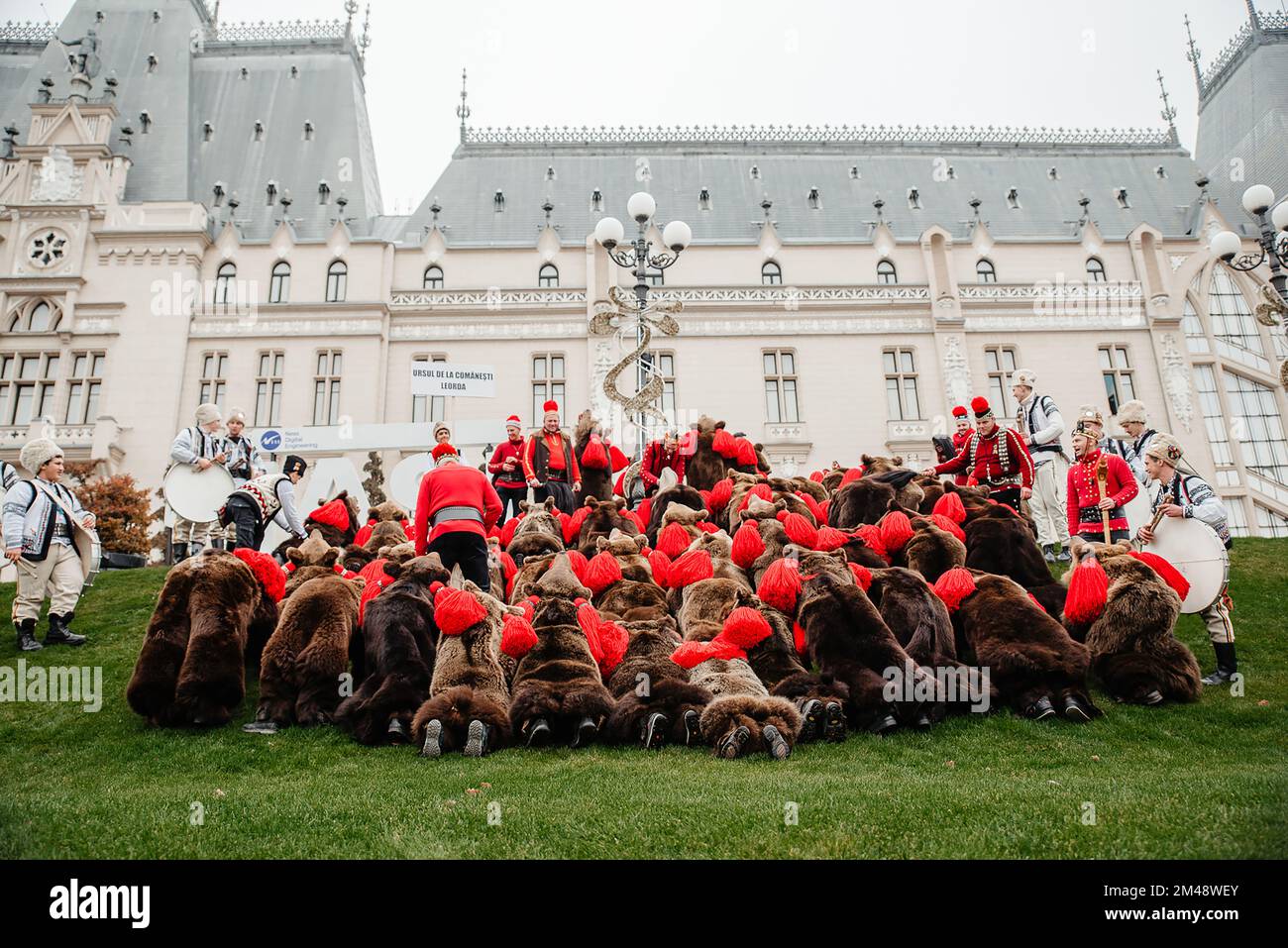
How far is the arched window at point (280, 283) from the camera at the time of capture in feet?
98.3

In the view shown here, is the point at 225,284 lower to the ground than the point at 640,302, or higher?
higher

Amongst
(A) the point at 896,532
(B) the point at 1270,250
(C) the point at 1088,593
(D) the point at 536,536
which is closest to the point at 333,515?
(D) the point at 536,536

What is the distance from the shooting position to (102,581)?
13.3 meters

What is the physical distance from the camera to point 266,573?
25.2 ft

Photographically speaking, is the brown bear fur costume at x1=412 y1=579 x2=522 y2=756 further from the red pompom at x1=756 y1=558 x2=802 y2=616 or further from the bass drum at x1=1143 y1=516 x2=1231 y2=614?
the bass drum at x1=1143 y1=516 x2=1231 y2=614

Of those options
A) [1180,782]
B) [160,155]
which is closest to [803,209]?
[160,155]

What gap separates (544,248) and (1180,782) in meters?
29.5

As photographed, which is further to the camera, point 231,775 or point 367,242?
point 367,242

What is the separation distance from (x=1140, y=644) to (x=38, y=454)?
1158 cm

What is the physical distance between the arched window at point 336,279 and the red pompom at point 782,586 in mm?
26990

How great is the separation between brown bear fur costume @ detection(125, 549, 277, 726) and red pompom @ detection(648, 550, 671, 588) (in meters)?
3.95

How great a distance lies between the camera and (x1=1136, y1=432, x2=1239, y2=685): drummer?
7.39 meters

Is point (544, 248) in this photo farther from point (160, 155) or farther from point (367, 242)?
point (160, 155)

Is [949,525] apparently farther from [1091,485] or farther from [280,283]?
[280,283]
